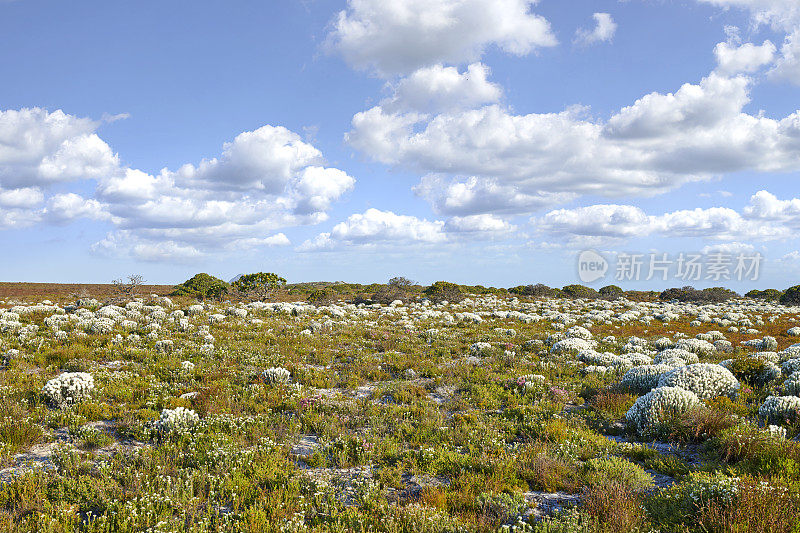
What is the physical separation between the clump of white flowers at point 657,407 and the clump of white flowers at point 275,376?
9410 millimetres

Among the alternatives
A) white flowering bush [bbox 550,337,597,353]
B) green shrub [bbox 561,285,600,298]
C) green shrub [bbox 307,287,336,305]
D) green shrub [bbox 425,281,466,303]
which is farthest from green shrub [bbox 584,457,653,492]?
green shrub [bbox 561,285,600,298]

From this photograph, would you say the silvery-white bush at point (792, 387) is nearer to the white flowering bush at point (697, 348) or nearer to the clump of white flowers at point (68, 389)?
the white flowering bush at point (697, 348)

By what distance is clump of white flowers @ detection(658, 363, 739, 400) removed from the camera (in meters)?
10.8

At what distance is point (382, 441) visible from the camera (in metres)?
8.08

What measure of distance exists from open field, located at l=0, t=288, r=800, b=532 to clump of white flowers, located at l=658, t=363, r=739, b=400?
56 millimetres

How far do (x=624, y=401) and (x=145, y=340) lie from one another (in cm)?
1775

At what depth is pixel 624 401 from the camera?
415 inches

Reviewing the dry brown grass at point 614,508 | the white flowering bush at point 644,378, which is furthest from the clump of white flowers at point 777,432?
the white flowering bush at point 644,378

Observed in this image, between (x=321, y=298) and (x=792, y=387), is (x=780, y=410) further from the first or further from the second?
(x=321, y=298)

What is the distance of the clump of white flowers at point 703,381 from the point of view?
10809 millimetres

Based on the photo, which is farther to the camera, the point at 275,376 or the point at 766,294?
the point at 766,294

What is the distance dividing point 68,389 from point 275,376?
16.2 feet

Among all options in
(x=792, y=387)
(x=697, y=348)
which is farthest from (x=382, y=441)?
(x=697, y=348)

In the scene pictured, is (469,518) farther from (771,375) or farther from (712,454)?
(771,375)
